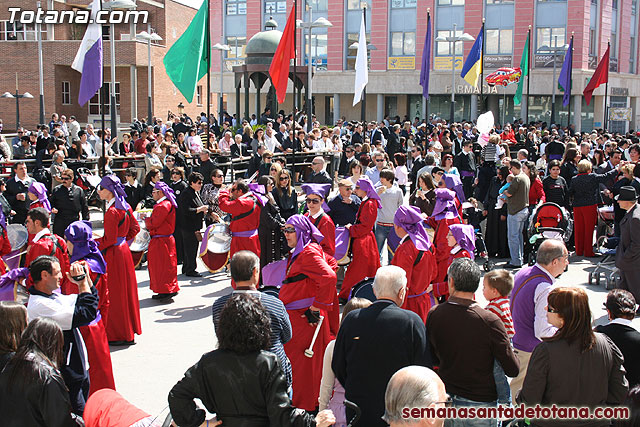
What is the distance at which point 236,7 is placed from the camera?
58.3 meters

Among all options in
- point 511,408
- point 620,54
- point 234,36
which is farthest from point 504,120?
point 511,408

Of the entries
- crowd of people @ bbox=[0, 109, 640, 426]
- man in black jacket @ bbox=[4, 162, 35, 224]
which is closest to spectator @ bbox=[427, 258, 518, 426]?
crowd of people @ bbox=[0, 109, 640, 426]

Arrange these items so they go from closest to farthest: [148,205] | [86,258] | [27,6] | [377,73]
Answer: [86,258]
[148,205]
[27,6]
[377,73]

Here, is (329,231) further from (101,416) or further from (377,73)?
(377,73)

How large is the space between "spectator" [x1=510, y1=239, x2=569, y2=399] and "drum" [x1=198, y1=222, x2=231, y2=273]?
19.9 feet

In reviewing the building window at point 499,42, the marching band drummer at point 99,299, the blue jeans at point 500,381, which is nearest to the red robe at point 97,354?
the marching band drummer at point 99,299

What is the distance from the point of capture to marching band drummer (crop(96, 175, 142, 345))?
29.2ft

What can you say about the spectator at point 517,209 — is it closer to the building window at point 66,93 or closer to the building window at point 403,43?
the building window at point 66,93

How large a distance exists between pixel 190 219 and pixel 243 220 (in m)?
2.17

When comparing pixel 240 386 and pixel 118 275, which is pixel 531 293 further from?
pixel 118 275

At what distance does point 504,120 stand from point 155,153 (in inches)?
1404

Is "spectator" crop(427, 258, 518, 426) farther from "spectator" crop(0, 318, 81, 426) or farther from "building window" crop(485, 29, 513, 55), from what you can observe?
"building window" crop(485, 29, 513, 55)

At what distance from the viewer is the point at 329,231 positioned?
29.5 feet

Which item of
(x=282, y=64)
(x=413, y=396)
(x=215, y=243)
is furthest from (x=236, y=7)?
(x=413, y=396)
